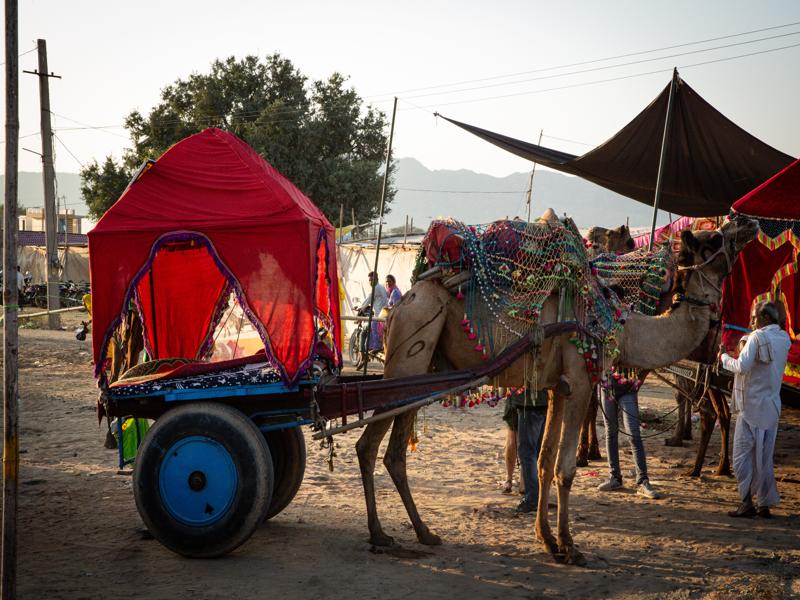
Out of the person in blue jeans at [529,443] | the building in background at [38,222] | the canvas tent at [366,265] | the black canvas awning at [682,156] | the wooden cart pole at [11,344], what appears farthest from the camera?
the building in background at [38,222]

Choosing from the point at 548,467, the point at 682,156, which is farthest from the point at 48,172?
the point at 548,467

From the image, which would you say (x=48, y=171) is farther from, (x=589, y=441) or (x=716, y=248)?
(x=716, y=248)

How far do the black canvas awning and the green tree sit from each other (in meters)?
23.3

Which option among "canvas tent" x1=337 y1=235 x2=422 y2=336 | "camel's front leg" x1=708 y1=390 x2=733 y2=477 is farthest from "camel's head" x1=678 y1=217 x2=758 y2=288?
"canvas tent" x1=337 y1=235 x2=422 y2=336

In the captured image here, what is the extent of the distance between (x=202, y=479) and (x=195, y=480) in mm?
56

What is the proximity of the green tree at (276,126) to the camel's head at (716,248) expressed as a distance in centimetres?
2842

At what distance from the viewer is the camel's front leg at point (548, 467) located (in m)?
5.64

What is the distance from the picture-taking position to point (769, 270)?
8086mm

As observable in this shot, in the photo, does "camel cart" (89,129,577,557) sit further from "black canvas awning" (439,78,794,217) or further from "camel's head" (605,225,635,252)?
"black canvas awning" (439,78,794,217)

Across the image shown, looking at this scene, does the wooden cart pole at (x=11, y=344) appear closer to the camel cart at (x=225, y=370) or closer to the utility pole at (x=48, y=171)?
the camel cart at (x=225, y=370)

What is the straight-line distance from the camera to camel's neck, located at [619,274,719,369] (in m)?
5.97

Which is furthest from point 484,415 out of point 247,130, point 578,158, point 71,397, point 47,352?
point 247,130

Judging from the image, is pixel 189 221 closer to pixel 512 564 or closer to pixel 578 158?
pixel 512 564

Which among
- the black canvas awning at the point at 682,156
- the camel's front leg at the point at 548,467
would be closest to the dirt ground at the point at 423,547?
the camel's front leg at the point at 548,467
